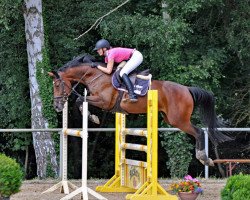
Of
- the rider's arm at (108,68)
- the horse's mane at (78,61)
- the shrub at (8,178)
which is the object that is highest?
the horse's mane at (78,61)

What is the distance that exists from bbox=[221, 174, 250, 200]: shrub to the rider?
3.00 metres

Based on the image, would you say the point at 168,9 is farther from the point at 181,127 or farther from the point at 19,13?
the point at 181,127

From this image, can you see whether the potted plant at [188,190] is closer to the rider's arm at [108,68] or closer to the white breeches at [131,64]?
the white breeches at [131,64]

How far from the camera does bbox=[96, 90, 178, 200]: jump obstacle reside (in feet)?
27.7

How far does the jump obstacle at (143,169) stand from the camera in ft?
27.7

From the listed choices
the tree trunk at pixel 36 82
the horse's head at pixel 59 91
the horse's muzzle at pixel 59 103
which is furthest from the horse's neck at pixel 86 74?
the tree trunk at pixel 36 82

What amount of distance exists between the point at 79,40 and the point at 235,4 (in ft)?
12.0

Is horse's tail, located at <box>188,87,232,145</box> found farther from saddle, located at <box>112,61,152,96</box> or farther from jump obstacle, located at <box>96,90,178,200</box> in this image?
jump obstacle, located at <box>96,90,178,200</box>

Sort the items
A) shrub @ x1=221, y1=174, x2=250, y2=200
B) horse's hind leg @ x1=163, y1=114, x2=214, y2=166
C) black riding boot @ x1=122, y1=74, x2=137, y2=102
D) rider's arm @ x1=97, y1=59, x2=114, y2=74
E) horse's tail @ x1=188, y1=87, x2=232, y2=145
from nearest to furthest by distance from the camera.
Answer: shrub @ x1=221, y1=174, x2=250, y2=200
black riding boot @ x1=122, y1=74, x2=137, y2=102
rider's arm @ x1=97, y1=59, x2=114, y2=74
horse's hind leg @ x1=163, y1=114, x2=214, y2=166
horse's tail @ x1=188, y1=87, x2=232, y2=145

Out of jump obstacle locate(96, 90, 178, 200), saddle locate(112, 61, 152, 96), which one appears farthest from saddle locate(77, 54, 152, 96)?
jump obstacle locate(96, 90, 178, 200)

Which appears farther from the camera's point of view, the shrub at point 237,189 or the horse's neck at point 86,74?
the horse's neck at point 86,74

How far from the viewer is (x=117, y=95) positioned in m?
9.11

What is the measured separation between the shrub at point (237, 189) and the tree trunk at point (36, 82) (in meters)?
8.81

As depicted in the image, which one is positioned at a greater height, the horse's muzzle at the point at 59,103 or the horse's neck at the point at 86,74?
the horse's neck at the point at 86,74
